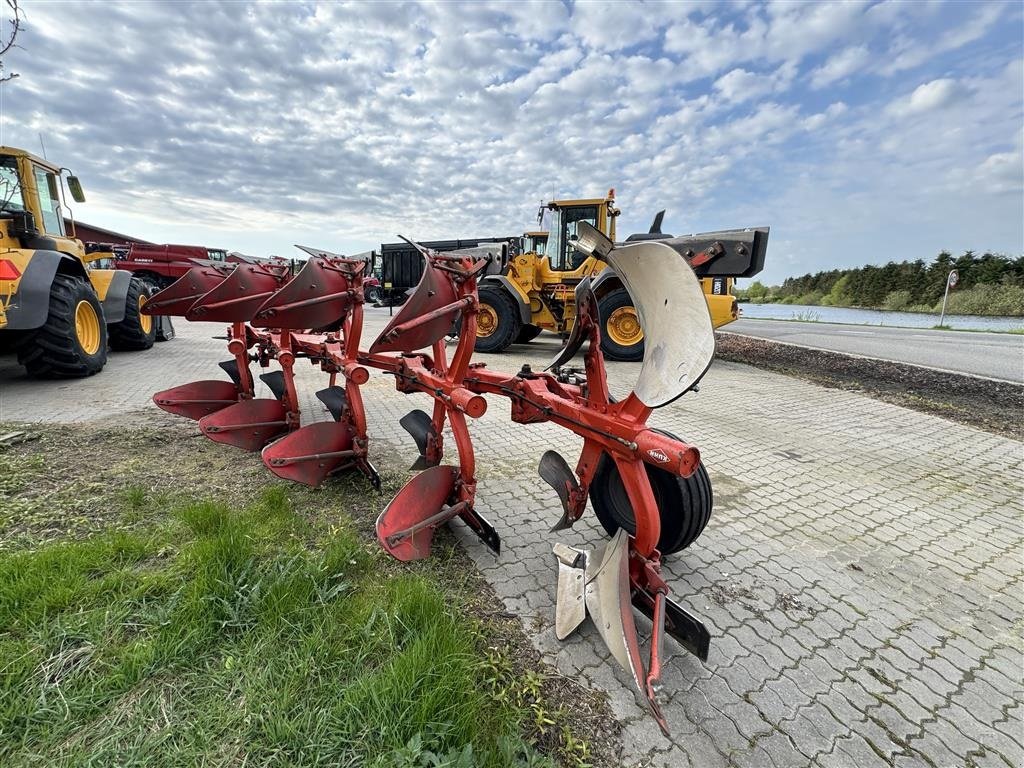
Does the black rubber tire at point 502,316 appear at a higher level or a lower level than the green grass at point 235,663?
higher

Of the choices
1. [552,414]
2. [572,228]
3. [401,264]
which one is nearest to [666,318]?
[552,414]

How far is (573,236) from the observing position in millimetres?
9414

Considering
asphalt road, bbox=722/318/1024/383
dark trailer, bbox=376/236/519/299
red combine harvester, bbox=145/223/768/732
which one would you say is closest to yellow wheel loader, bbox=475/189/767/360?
asphalt road, bbox=722/318/1024/383

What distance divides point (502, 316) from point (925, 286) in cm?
2902

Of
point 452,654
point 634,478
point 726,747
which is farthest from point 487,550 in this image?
point 726,747

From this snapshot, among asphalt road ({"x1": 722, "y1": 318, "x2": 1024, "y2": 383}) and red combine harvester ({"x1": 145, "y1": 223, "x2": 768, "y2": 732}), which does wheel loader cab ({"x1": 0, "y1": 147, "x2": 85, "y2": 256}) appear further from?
asphalt road ({"x1": 722, "y1": 318, "x2": 1024, "y2": 383})

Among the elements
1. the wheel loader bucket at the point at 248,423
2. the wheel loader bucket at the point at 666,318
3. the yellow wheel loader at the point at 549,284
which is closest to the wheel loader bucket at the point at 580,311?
the wheel loader bucket at the point at 666,318

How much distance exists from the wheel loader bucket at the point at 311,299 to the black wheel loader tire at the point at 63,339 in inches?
165

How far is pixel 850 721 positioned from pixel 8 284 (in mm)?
7219

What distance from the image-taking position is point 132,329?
8.16 meters

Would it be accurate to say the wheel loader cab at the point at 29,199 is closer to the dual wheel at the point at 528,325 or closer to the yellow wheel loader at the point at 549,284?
the dual wheel at the point at 528,325

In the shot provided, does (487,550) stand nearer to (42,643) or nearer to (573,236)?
(42,643)

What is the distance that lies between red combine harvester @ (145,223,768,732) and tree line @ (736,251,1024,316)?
2886cm

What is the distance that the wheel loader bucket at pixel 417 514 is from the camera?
2250 mm
